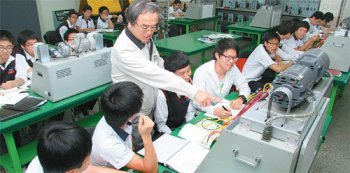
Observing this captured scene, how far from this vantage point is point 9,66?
8.16 feet

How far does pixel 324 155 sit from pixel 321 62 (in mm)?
1575

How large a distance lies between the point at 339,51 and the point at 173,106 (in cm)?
169

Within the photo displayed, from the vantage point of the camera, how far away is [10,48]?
8.04 ft

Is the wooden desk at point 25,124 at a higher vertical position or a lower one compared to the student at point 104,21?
lower

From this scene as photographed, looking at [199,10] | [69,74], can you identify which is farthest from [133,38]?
[199,10]

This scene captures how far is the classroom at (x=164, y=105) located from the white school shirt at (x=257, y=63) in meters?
0.01

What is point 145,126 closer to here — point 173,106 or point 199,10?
point 173,106

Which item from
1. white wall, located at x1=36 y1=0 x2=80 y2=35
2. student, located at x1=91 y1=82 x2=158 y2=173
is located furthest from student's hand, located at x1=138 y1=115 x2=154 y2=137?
white wall, located at x1=36 y1=0 x2=80 y2=35

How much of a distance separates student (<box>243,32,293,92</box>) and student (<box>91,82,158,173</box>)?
193 cm

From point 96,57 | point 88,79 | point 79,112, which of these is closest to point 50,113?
point 88,79

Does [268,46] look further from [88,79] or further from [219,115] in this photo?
[88,79]

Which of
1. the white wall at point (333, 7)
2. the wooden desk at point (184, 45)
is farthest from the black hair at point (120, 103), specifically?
the white wall at point (333, 7)

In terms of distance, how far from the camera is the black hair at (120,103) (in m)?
1.26

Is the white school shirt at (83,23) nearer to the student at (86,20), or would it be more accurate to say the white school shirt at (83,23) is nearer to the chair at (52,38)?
the student at (86,20)
